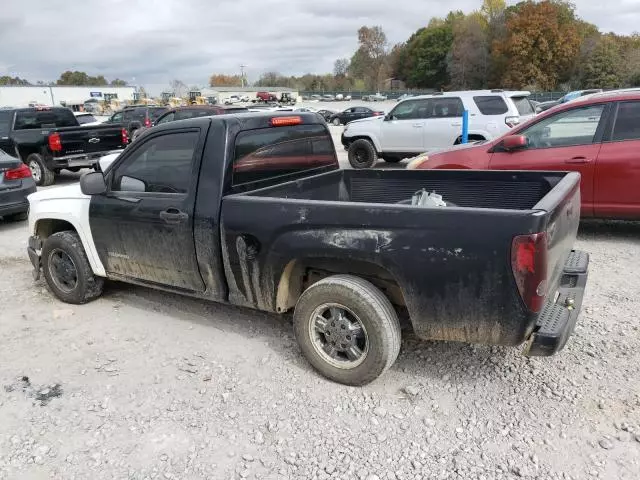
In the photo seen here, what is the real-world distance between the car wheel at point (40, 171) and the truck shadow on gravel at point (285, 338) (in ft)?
28.6

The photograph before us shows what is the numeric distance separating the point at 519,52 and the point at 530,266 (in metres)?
69.7

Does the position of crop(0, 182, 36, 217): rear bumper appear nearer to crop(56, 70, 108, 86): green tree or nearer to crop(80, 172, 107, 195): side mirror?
crop(80, 172, 107, 195): side mirror

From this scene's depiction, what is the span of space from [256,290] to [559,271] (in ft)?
6.56

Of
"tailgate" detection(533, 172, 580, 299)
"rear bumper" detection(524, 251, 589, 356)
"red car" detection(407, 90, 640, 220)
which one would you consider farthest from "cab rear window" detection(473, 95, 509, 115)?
"rear bumper" detection(524, 251, 589, 356)

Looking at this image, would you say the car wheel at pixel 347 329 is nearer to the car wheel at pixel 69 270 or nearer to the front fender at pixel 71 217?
Result: the front fender at pixel 71 217

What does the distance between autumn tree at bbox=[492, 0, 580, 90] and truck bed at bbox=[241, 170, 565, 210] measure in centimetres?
6649

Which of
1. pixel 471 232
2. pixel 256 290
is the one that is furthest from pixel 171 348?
pixel 471 232

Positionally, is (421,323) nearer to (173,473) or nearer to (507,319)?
(507,319)

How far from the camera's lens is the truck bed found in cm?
425

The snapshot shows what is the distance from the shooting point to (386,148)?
1320 centimetres

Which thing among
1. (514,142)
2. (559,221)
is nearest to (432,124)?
(514,142)

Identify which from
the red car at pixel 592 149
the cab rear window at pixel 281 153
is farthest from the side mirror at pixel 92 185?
the red car at pixel 592 149

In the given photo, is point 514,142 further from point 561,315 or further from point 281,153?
point 561,315

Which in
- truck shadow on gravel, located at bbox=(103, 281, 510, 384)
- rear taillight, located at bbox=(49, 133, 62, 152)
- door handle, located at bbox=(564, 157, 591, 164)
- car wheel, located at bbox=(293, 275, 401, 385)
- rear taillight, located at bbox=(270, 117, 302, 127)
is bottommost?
truck shadow on gravel, located at bbox=(103, 281, 510, 384)
